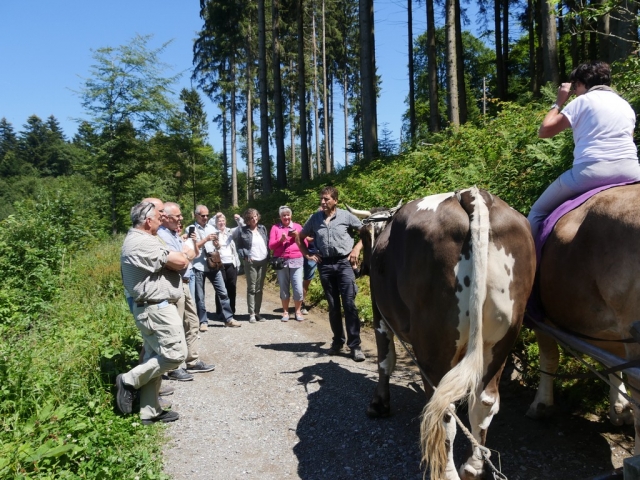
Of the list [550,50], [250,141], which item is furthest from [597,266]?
[250,141]

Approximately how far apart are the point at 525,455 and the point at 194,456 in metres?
2.80

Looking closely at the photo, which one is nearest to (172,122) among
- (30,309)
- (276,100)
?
(276,100)

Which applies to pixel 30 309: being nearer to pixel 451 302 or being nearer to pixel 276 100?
pixel 451 302

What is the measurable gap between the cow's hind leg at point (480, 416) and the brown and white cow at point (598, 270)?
0.66 meters

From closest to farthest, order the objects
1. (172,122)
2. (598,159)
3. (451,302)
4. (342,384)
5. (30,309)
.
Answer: (451,302)
(598,159)
(342,384)
(30,309)
(172,122)

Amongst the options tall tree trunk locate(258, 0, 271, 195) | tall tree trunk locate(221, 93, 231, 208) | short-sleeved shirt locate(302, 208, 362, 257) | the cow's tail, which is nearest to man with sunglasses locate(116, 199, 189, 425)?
short-sleeved shirt locate(302, 208, 362, 257)

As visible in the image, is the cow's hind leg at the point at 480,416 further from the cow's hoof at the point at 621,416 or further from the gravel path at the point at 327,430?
the cow's hoof at the point at 621,416

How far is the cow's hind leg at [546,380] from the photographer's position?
415cm

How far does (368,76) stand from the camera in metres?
16.6

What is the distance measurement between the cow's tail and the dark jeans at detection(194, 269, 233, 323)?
6.12 m

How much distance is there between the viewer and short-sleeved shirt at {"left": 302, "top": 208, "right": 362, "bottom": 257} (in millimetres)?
6465

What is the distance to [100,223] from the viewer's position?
1725 cm

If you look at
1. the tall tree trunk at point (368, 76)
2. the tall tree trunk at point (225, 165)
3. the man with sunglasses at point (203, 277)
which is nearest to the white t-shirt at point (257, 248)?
the man with sunglasses at point (203, 277)

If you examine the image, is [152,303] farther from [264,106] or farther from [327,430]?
[264,106]
